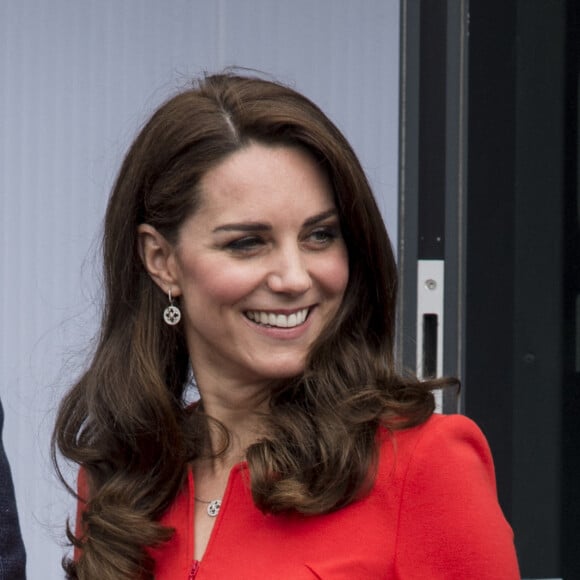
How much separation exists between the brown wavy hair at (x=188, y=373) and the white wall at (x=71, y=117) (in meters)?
0.99

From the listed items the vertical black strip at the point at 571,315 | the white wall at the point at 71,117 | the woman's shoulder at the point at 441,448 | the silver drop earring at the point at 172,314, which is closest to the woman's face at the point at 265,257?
the silver drop earring at the point at 172,314

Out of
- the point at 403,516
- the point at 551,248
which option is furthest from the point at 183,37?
the point at 403,516

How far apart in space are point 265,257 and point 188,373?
1.26 ft

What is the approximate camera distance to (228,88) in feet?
7.69

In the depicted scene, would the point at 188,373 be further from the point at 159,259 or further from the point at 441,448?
the point at 441,448

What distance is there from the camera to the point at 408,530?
2043 mm

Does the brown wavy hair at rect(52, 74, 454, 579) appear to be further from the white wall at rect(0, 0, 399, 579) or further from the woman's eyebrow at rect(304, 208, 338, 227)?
the white wall at rect(0, 0, 399, 579)

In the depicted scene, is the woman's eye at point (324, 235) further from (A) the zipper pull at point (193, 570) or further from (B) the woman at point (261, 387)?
(A) the zipper pull at point (193, 570)

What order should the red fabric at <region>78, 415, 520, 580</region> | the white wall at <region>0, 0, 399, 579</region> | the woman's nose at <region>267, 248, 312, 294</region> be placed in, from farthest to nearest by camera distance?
the white wall at <region>0, 0, 399, 579</region>, the woman's nose at <region>267, 248, 312, 294</region>, the red fabric at <region>78, 415, 520, 580</region>

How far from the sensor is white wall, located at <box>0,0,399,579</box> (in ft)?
11.1

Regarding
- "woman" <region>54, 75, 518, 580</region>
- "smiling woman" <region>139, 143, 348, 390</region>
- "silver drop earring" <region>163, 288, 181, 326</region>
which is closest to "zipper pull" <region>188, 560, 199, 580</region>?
"woman" <region>54, 75, 518, 580</region>

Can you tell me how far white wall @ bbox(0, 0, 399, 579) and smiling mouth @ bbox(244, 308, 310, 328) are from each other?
4.00 ft

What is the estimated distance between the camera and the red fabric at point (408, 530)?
79.1 inches

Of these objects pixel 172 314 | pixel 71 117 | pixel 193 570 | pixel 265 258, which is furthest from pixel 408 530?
pixel 71 117
